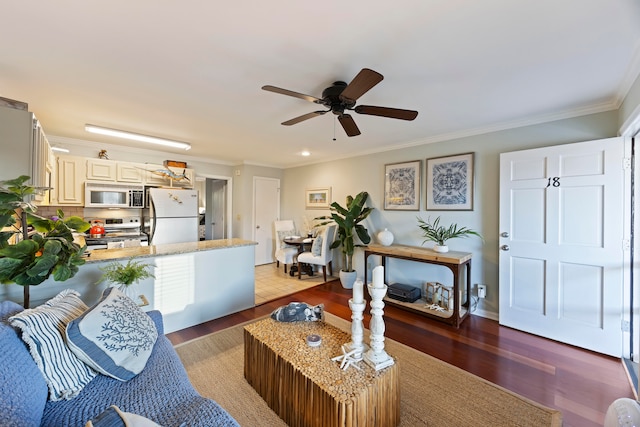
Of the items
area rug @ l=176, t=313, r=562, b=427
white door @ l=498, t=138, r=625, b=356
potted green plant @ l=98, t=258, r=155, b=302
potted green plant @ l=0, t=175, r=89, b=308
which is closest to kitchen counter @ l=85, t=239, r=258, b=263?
potted green plant @ l=98, t=258, r=155, b=302

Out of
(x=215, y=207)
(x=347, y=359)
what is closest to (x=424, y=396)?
(x=347, y=359)

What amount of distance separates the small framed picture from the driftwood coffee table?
3386 millimetres

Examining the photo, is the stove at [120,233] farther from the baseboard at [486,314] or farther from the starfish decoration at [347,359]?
the baseboard at [486,314]

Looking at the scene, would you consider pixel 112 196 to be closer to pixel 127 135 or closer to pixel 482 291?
pixel 127 135

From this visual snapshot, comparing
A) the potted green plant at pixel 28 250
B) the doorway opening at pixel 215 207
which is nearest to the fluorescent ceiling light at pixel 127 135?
the doorway opening at pixel 215 207

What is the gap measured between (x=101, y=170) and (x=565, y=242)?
6.03 meters

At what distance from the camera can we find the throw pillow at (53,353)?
113 centimetres

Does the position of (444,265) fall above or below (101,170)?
below

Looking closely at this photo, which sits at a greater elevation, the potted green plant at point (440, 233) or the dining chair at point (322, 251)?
the potted green plant at point (440, 233)

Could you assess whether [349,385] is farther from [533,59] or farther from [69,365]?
[533,59]

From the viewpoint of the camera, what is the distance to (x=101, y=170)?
3898 millimetres

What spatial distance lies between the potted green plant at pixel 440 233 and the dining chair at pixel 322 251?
5.29 feet

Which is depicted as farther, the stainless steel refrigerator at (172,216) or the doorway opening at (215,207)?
the doorway opening at (215,207)

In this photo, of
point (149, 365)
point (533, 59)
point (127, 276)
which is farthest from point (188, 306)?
point (533, 59)
